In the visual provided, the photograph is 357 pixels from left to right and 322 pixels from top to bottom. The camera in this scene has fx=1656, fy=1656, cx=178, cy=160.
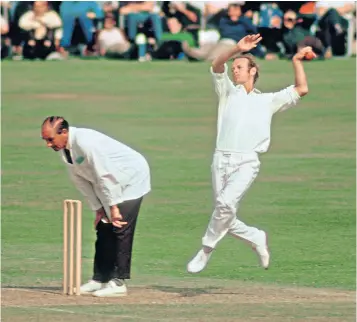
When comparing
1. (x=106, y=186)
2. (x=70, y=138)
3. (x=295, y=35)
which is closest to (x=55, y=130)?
(x=70, y=138)

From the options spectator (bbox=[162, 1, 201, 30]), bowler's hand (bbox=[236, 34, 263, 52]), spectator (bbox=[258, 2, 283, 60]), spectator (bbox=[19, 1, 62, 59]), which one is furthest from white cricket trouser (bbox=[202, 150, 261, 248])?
spectator (bbox=[162, 1, 201, 30])

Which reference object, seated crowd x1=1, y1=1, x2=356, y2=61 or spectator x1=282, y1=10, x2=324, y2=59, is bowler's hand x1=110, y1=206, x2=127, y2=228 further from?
spectator x1=282, y1=10, x2=324, y2=59

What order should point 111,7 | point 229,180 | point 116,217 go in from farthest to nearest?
point 111,7 → point 229,180 → point 116,217

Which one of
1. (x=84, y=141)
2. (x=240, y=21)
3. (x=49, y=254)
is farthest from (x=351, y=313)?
(x=240, y=21)

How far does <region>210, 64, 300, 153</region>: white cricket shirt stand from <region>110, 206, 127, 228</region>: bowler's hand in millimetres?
1131

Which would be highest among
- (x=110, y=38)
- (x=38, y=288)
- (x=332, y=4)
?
(x=38, y=288)

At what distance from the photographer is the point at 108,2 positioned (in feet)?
133

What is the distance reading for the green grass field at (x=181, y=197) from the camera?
13320 mm

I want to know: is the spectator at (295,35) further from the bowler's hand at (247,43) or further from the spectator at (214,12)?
the bowler's hand at (247,43)

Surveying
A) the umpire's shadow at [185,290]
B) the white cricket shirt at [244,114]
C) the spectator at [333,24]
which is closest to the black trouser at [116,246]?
the umpire's shadow at [185,290]

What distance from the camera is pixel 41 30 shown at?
1531 inches

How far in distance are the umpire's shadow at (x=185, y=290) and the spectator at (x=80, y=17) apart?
83.1 feet

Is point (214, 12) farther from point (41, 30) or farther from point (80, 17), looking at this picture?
point (41, 30)

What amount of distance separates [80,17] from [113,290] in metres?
26.3
